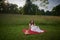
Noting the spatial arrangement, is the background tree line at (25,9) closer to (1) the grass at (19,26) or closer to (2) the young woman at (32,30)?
(1) the grass at (19,26)

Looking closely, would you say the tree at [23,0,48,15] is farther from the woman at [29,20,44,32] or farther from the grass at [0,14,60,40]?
the woman at [29,20,44,32]

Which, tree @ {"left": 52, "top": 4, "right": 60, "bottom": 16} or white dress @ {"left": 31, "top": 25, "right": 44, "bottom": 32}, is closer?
white dress @ {"left": 31, "top": 25, "right": 44, "bottom": 32}

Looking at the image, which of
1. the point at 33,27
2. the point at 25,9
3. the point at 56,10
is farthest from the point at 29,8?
the point at 56,10

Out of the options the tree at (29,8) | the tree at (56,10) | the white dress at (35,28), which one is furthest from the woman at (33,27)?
the tree at (56,10)

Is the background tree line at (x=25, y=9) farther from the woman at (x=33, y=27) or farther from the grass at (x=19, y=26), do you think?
the woman at (x=33, y=27)

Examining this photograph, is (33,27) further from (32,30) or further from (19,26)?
(19,26)

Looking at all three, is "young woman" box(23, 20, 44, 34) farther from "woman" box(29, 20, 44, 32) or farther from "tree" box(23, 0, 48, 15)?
"tree" box(23, 0, 48, 15)

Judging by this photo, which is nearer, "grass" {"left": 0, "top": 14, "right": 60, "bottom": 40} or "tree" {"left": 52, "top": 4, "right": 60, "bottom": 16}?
"grass" {"left": 0, "top": 14, "right": 60, "bottom": 40}

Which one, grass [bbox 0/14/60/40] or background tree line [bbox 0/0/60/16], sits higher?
background tree line [bbox 0/0/60/16]

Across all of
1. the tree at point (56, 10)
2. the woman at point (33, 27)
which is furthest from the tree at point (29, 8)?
the tree at point (56, 10)

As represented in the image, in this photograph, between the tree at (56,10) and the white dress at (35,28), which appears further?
the tree at (56,10)

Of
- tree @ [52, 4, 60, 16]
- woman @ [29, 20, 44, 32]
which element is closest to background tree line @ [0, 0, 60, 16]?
tree @ [52, 4, 60, 16]

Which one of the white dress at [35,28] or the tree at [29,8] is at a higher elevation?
the tree at [29,8]

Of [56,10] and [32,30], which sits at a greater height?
[56,10]
